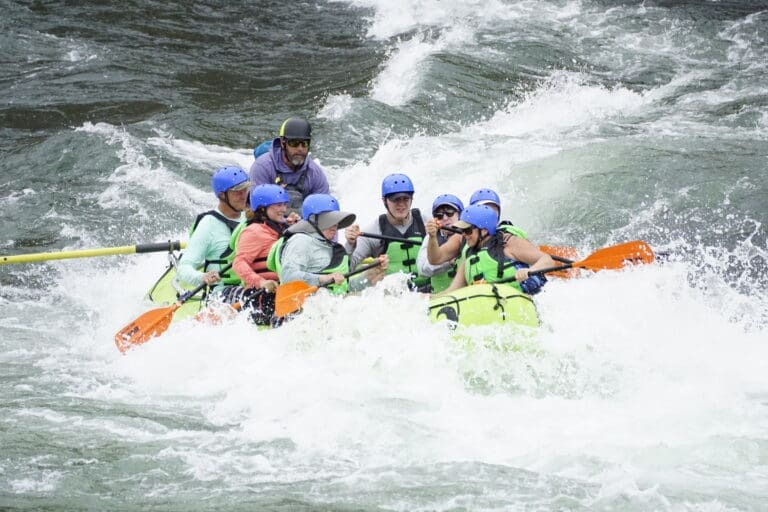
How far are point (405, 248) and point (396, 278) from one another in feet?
1.02

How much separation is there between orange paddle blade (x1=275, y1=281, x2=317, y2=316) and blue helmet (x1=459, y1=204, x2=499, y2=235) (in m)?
1.24

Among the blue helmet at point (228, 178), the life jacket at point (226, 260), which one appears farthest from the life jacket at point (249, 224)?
the blue helmet at point (228, 178)

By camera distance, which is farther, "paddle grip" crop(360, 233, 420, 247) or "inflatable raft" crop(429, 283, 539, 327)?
"paddle grip" crop(360, 233, 420, 247)

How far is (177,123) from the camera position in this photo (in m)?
14.5

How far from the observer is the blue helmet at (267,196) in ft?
26.9

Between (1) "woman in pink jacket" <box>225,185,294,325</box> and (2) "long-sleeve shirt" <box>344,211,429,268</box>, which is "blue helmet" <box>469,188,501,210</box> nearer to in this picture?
(2) "long-sleeve shirt" <box>344,211,429,268</box>

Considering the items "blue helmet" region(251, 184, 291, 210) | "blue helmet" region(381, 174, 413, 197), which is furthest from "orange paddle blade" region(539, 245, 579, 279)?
"blue helmet" region(251, 184, 291, 210)

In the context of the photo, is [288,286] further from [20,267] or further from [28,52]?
[28,52]

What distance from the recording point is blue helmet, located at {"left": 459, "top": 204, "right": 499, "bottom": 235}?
764 centimetres

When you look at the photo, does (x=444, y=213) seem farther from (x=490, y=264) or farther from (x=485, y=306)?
(x=485, y=306)

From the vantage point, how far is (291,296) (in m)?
7.69

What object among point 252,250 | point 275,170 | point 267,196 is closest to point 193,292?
point 252,250

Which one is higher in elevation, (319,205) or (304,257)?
(319,205)

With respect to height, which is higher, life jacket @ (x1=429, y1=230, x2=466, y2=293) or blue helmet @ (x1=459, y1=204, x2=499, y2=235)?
blue helmet @ (x1=459, y1=204, x2=499, y2=235)
